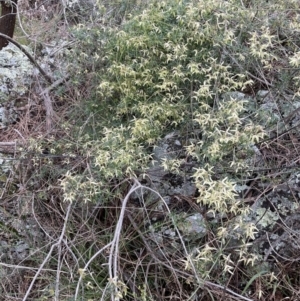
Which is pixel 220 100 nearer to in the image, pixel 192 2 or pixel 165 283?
pixel 192 2

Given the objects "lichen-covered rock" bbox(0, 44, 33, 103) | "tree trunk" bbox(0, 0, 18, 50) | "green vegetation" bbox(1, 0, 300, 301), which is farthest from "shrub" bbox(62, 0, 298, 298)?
"tree trunk" bbox(0, 0, 18, 50)

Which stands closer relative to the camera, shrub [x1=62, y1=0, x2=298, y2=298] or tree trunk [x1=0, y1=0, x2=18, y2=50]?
shrub [x1=62, y1=0, x2=298, y2=298]

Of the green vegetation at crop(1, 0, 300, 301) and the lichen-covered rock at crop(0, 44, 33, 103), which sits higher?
the green vegetation at crop(1, 0, 300, 301)

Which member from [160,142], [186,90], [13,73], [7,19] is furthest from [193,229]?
[7,19]

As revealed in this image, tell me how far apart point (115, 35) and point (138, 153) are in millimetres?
879

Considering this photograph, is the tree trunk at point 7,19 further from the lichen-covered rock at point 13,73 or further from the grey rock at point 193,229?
the grey rock at point 193,229

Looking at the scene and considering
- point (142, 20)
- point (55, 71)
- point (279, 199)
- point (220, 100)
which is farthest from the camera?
Answer: point (55, 71)

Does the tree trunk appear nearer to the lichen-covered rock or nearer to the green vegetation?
the lichen-covered rock

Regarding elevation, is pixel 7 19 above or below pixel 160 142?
below

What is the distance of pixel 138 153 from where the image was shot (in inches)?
83.0

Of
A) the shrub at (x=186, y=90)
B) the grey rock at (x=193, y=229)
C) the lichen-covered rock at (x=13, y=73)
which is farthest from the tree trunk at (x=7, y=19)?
the grey rock at (x=193, y=229)

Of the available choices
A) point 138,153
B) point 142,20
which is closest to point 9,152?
point 138,153

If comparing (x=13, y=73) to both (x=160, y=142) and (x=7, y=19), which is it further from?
(x=160, y=142)

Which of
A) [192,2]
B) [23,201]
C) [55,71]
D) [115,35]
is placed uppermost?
[192,2]
